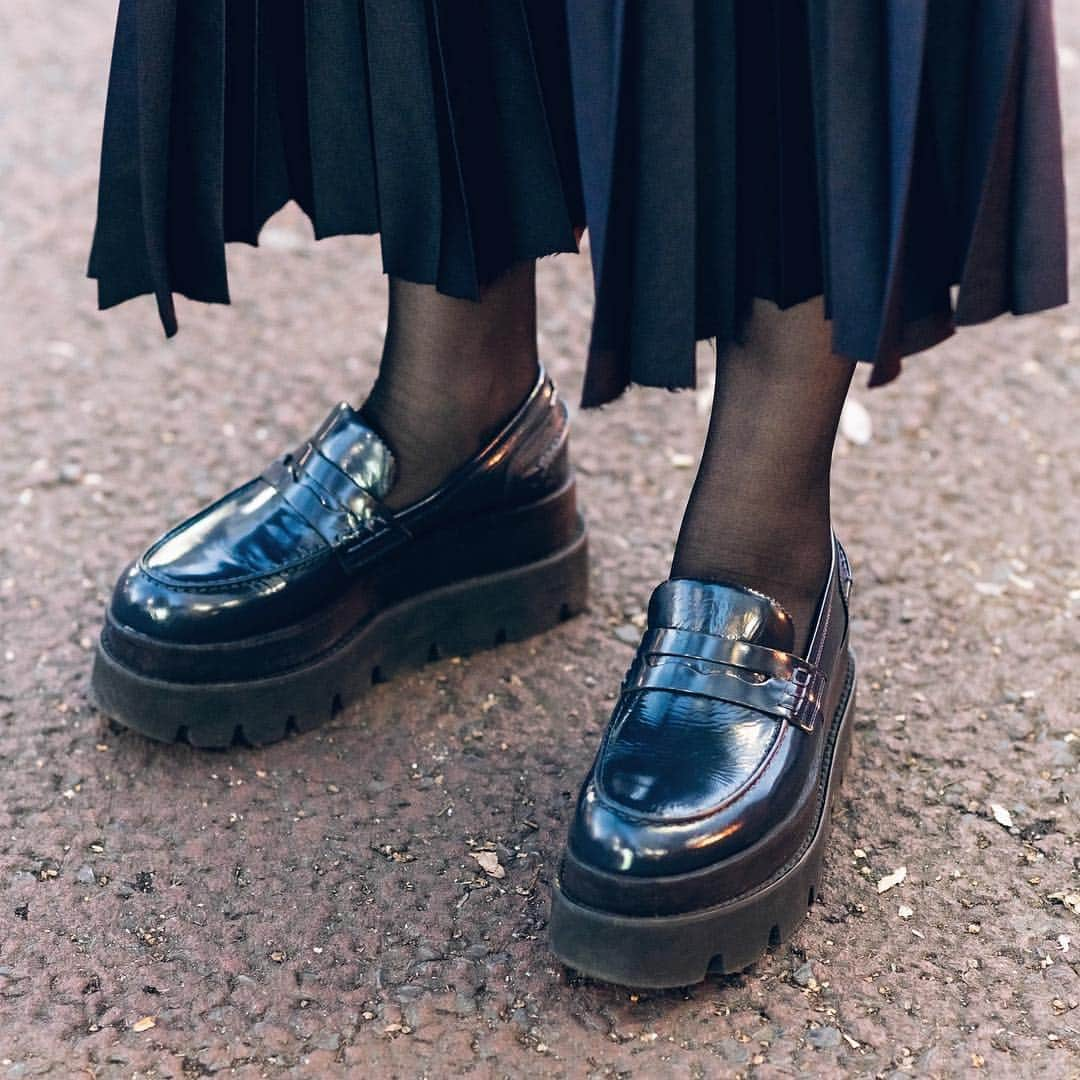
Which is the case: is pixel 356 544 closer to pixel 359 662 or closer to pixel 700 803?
pixel 359 662

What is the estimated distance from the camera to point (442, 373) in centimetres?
113

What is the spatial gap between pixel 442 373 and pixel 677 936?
480mm

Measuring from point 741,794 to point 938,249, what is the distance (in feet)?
1.17

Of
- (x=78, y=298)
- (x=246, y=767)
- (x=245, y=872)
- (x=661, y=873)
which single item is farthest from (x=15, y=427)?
(x=661, y=873)

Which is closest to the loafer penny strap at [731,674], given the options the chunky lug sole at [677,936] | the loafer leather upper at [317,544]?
the chunky lug sole at [677,936]

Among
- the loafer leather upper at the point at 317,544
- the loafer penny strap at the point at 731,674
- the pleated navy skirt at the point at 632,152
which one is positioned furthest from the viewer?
the loafer leather upper at the point at 317,544

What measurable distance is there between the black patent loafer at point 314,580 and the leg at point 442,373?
16mm

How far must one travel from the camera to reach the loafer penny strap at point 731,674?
943 mm

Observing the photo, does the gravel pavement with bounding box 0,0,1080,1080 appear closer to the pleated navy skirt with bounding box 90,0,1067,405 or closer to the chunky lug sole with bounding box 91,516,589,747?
the chunky lug sole with bounding box 91,516,589,747


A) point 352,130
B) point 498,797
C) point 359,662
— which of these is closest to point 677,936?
point 498,797

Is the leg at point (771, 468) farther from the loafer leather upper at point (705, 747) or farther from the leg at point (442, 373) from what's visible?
the leg at point (442, 373)

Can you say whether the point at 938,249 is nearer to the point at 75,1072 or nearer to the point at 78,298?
the point at 75,1072

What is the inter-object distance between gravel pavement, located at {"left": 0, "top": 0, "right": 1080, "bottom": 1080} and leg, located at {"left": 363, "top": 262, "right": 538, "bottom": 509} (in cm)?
21

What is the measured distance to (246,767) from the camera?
1125mm
